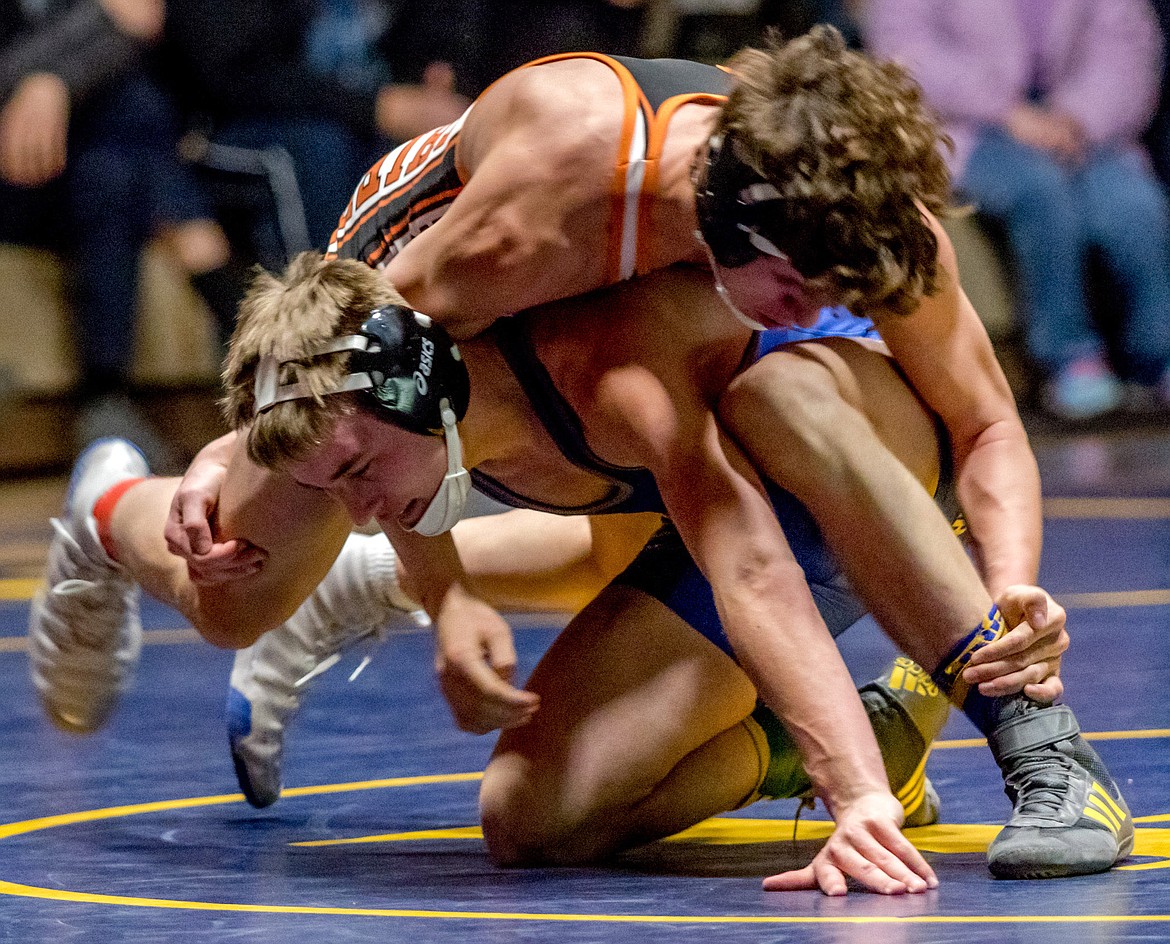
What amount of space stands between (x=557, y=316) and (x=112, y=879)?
2.65 ft

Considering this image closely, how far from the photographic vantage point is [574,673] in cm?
275

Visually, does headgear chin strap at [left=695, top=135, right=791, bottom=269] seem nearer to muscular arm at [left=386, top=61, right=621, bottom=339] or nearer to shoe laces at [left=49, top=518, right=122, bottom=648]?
muscular arm at [left=386, top=61, right=621, bottom=339]

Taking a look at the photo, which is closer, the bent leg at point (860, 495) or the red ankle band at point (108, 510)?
the bent leg at point (860, 495)

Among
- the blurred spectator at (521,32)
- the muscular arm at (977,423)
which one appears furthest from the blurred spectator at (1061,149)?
the muscular arm at (977,423)

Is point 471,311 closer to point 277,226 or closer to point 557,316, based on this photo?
point 557,316

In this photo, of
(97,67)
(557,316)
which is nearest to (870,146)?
(557,316)

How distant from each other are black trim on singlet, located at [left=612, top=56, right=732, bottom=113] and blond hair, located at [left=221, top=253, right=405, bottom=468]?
39 cm

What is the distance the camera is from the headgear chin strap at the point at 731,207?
236 centimetres

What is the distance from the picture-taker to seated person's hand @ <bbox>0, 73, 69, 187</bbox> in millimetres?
6871

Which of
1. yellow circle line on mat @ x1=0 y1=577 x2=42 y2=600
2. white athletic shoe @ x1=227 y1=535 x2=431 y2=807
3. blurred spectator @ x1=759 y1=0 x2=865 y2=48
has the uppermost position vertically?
white athletic shoe @ x1=227 y1=535 x2=431 y2=807

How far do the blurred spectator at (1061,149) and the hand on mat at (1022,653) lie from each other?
5.62 m

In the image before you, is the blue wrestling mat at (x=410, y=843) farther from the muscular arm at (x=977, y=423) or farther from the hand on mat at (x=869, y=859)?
the muscular arm at (x=977, y=423)

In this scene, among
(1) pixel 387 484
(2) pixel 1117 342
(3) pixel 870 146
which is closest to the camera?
(3) pixel 870 146

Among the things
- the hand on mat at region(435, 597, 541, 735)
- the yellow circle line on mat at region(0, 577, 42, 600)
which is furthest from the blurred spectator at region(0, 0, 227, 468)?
the hand on mat at region(435, 597, 541, 735)
